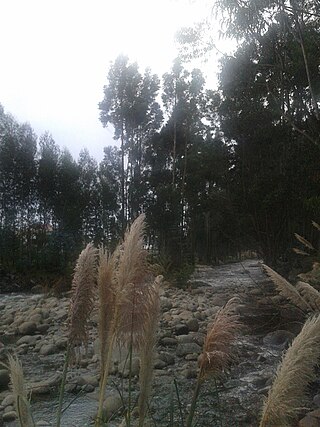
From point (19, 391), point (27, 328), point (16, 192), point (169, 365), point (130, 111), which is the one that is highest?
point (130, 111)

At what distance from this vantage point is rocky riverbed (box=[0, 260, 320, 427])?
221 cm

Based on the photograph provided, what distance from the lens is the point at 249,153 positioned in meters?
10.0

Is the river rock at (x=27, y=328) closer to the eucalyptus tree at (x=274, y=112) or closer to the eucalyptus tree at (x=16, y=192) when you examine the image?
the eucalyptus tree at (x=274, y=112)

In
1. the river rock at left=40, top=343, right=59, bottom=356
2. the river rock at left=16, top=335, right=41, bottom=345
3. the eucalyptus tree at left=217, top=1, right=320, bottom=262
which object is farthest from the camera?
the eucalyptus tree at left=217, top=1, right=320, bottom=262

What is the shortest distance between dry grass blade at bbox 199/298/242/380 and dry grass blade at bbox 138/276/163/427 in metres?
0.10

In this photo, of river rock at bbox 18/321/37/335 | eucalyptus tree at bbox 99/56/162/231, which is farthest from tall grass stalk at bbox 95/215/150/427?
eucalyptus tree at bbox 99/56/162/231

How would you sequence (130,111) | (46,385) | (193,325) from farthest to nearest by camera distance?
(130,111) < (193,325) < (46,385)

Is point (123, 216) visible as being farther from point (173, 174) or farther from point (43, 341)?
point (43, 341)

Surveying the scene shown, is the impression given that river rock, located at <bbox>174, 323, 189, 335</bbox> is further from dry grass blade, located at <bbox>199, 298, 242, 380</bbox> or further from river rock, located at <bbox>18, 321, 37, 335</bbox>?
dry grass blade, located at <bbox>199, 298, 242, 380</bbox>

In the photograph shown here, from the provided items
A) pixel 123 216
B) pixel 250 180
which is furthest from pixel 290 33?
pixel 123 216

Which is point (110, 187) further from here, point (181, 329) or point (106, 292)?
point (106, 292)

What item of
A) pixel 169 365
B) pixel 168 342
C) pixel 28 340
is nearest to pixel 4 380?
pixel 169 365

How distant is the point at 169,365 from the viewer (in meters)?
3.61

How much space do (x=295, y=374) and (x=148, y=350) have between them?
26 centimetres
